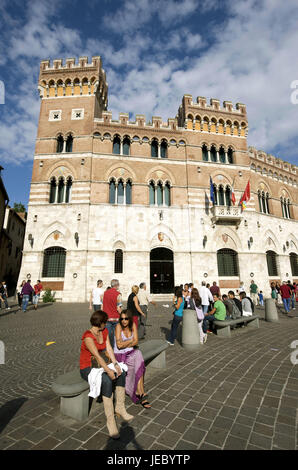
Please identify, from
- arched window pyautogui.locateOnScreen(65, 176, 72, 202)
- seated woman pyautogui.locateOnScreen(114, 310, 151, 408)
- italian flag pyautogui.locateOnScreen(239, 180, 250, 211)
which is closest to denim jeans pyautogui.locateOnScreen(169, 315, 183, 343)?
seated woman pyautogui.locateOnScreen(114, 310, 151, 408)

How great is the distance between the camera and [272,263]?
71.7 ft

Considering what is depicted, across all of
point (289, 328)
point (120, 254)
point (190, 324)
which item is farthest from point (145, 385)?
point (120, 254)

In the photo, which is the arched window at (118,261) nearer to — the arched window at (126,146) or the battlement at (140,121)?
the arched window at (126,146)

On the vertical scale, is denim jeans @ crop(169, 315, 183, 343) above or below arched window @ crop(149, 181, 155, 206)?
below

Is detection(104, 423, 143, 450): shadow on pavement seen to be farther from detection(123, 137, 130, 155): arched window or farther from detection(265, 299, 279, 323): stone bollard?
detection(123, 137, 130, 155): arched window

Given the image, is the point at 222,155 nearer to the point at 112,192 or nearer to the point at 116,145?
the point at 116,145

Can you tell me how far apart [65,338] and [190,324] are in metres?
4.30

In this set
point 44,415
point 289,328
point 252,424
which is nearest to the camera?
point 252,424

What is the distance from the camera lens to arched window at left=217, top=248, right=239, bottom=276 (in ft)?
63.2

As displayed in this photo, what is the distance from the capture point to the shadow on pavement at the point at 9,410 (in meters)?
3.19

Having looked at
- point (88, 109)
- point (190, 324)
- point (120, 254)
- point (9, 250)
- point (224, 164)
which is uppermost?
point (88, 109)

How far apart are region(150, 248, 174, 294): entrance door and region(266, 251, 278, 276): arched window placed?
32.9 ft

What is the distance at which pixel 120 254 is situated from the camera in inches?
711

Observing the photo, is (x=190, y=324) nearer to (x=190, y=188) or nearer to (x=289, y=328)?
(x=289, y=328)
